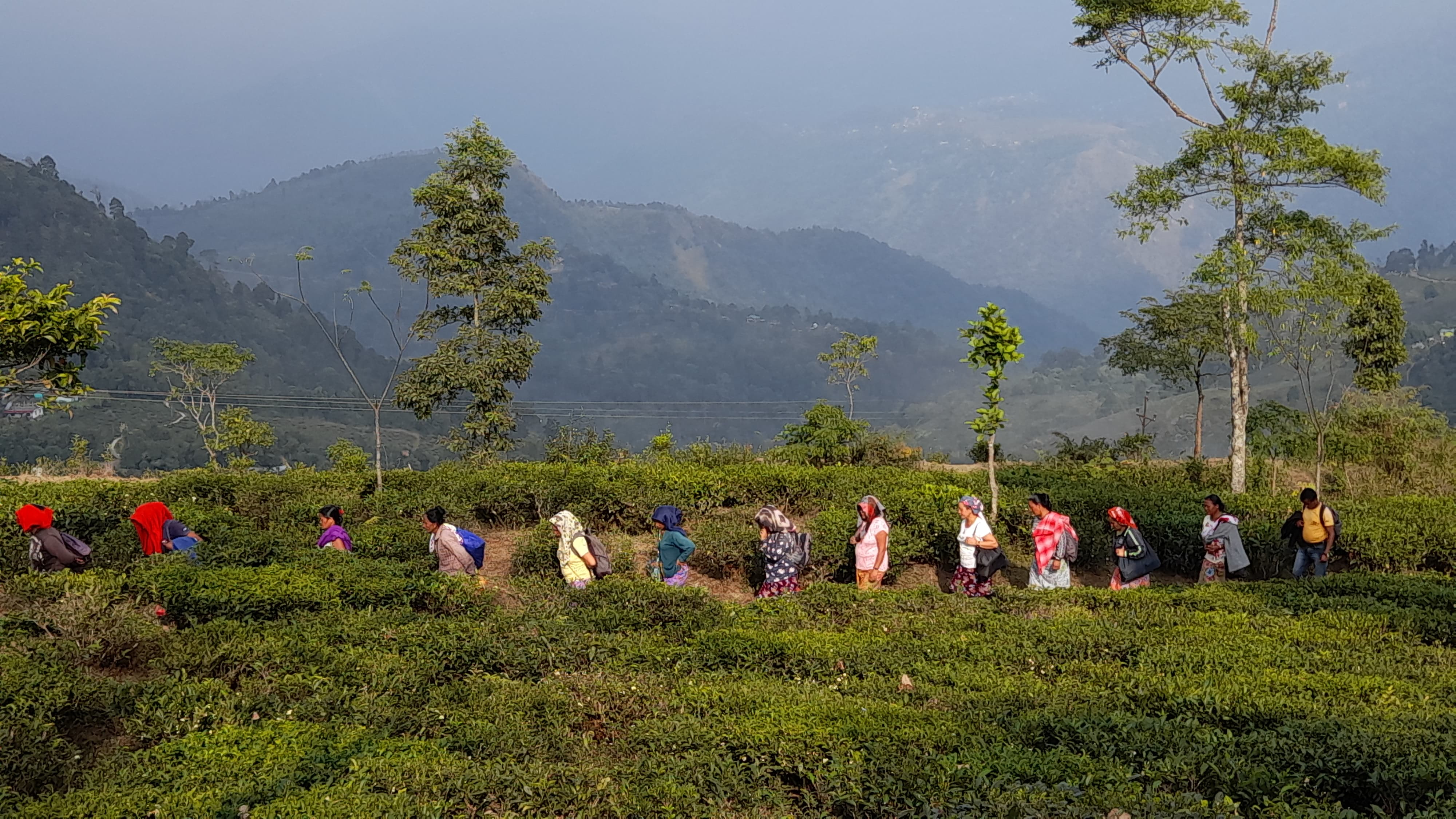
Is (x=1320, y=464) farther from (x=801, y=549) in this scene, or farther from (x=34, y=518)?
(x=34, y=518)

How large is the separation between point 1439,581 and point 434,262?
46.4ft

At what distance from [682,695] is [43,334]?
6.36m

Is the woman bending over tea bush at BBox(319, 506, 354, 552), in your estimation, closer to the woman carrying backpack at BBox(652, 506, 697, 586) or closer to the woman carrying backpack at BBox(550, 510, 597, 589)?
the woman carrying backpack at BBox(550, 510, 597, 589)

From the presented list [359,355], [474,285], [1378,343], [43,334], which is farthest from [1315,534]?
A: [359,355]

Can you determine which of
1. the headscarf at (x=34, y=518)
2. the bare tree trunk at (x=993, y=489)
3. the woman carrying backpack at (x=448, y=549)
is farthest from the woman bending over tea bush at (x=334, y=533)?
the bare tree trunk at (x=993, y=489)

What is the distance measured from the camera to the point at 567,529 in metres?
9.05

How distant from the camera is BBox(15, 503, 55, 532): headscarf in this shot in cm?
873

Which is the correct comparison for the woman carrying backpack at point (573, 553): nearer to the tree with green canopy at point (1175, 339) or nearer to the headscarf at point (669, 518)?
the headscarf at point (669, 518)

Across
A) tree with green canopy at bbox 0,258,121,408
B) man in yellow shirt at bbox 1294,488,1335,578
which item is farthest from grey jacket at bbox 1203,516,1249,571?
tree with green canopy at bbox 0,258,121,408

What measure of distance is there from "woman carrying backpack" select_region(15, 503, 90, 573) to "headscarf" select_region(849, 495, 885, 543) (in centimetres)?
713

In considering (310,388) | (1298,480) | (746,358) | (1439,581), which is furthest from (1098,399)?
(1439,581)

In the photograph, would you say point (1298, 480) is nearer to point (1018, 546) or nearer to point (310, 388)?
point (1018, 546)

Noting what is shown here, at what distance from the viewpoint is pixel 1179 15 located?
14820 mm

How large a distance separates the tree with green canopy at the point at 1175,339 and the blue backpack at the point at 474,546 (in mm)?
18677
